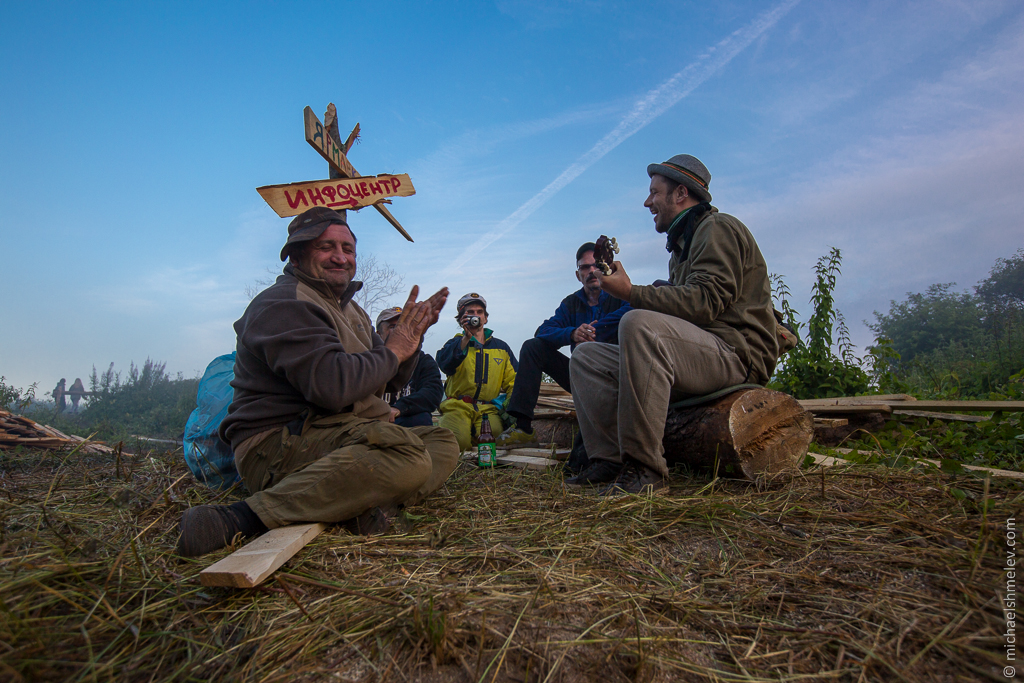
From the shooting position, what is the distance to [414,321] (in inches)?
117

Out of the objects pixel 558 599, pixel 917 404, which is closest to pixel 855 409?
pixel 917 404

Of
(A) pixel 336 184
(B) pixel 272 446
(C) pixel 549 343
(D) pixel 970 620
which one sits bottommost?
(D) pixel 970 620

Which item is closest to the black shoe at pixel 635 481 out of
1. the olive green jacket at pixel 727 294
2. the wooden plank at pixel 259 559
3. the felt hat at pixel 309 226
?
the olive green jacket at pixel 727 294

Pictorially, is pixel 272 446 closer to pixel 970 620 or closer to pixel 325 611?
pixel 325 611

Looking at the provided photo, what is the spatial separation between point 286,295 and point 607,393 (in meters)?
1.98

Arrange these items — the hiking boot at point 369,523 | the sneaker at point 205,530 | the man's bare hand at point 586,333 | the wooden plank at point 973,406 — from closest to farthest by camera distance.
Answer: the sneaker at point 205,530 < the hiking boot at point 369,523 < the man's bare hand at point 586,333 < the wooden plank at point 973,406

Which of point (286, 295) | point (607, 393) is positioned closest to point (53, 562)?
point (286, 295)

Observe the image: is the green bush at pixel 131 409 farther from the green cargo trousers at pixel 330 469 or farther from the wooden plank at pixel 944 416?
the wooden plank at pixel 944 416

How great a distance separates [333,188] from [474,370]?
2539 mm

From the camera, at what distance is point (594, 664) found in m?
1.38

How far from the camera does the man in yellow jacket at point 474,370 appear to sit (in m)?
5.84

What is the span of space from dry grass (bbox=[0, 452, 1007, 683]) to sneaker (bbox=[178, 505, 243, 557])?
0.08m

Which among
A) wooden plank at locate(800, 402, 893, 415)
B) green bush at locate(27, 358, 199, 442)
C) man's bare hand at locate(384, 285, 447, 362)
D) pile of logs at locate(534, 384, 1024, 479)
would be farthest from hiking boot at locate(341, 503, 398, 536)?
green bush at locate(27, 358, 199, 442)

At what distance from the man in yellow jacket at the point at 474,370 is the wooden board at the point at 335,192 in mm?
1900
